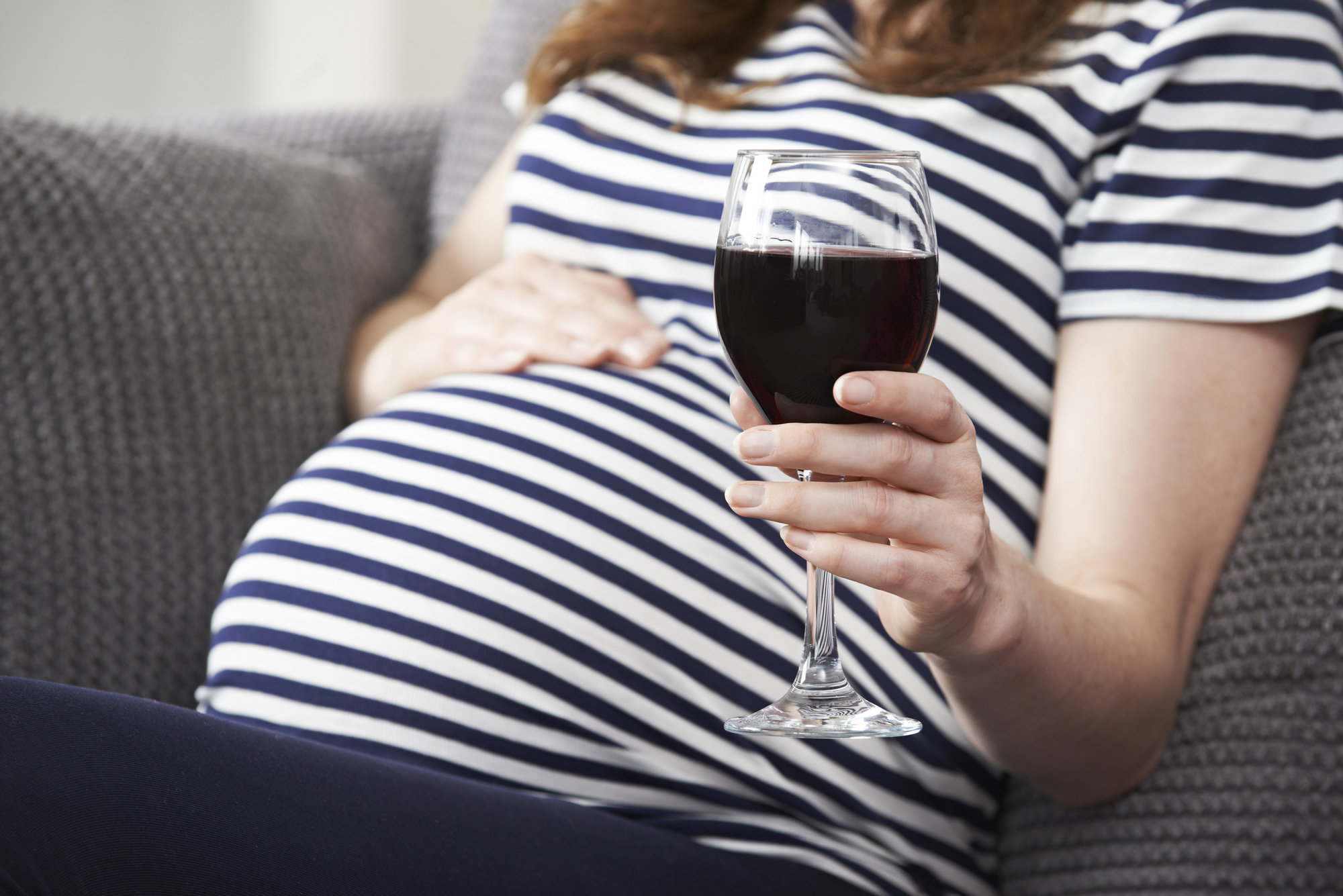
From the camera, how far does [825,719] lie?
0.52 meters

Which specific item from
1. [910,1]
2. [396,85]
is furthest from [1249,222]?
[396,85]

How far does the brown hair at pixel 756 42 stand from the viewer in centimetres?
94

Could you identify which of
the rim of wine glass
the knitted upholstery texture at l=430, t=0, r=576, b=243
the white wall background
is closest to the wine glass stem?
the rim of wine glass

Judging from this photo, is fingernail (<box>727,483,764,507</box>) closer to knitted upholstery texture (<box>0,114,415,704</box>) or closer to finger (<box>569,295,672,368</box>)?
finger (<box>569,295,672,368</box>)

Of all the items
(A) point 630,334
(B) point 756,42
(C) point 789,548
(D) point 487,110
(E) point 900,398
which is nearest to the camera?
(E) point 900,398

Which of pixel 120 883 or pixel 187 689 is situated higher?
pixel 120 883

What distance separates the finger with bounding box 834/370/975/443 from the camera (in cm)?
48

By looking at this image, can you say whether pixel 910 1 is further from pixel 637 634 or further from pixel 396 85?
pixel 396 85

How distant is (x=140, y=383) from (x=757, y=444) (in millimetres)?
694

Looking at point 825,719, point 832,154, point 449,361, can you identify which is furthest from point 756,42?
point 825,719

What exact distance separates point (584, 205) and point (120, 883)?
2.35ft

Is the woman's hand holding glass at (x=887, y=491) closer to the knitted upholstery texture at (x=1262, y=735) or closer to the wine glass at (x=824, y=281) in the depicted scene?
the wine glass at (x=824, y=281)

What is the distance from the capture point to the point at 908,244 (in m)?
0.50

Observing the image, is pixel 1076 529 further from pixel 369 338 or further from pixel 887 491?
pixel 369 338
